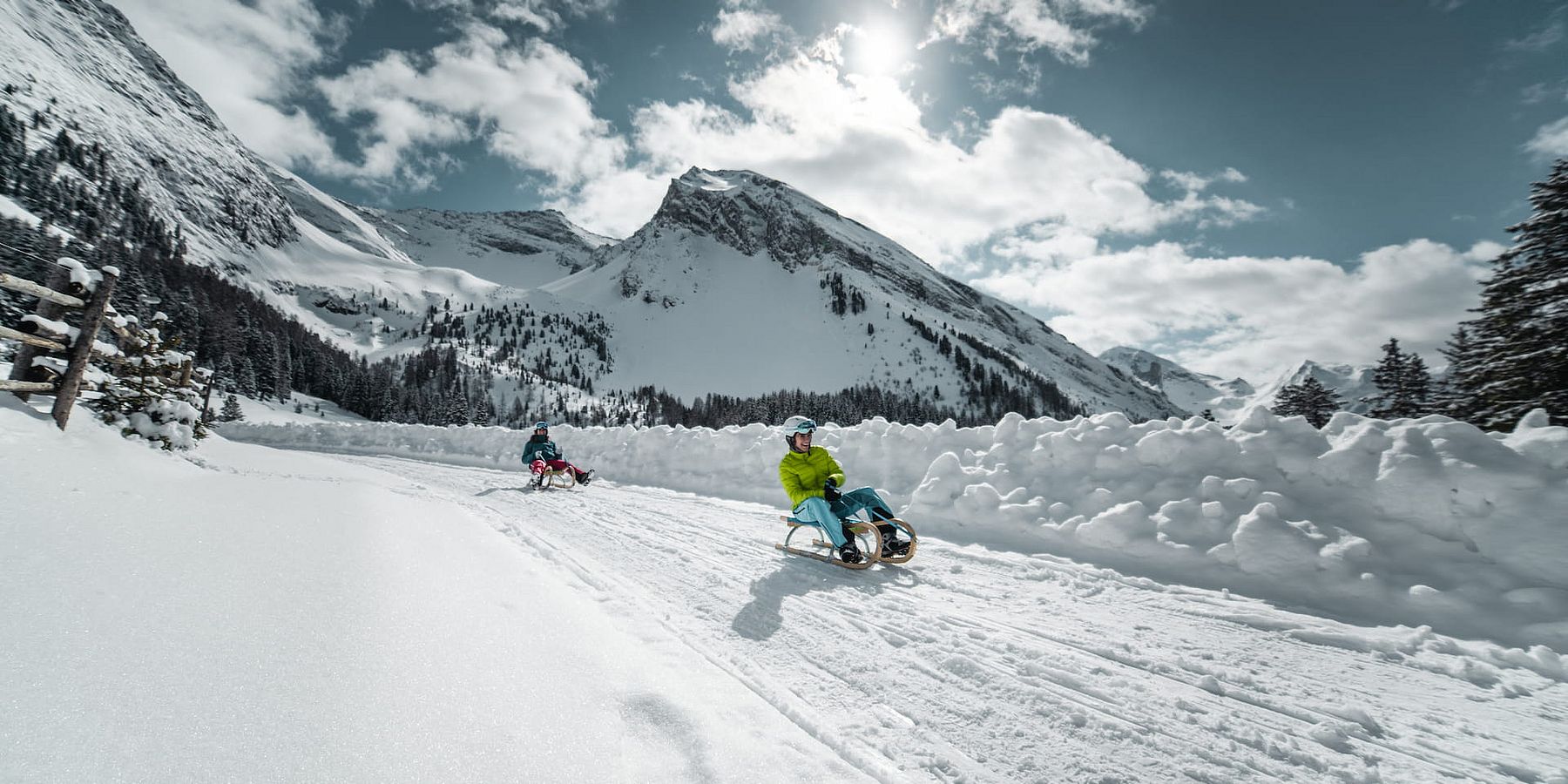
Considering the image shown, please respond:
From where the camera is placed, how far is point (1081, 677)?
3916 mm

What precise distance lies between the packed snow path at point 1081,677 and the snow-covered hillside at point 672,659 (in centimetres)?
2

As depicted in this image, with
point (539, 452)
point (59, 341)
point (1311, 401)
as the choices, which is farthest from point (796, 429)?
point (1311, 401)

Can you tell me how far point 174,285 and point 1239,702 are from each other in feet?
491

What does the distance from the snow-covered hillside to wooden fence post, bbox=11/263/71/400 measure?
0.91m

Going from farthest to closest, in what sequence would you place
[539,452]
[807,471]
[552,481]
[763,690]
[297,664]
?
1. [552,481]
2. [539,452]
3. [807,471]
4. [763,690]
5. [297,664]

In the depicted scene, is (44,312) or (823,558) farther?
A: (823,558)

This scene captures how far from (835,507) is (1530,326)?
1449cm

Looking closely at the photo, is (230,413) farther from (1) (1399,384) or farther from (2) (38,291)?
(1) (1399,384)

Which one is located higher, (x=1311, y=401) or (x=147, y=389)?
(x=1311, y=401)

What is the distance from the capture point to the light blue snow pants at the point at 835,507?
662 cm

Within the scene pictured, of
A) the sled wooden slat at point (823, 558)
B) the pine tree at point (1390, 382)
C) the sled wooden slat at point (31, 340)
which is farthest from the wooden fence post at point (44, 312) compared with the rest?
the pine tree at point (1390, 382)

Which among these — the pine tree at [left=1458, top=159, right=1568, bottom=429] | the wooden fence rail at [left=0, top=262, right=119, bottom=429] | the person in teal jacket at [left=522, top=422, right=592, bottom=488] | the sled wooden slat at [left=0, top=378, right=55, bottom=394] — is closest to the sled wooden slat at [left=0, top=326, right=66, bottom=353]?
the wooden fence rail at [left=0, top=262, right=119, bottom=429]

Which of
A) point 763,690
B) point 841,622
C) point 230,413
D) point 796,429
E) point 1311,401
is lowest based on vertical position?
point 763,690

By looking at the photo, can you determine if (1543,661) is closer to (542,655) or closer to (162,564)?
(542,655)
